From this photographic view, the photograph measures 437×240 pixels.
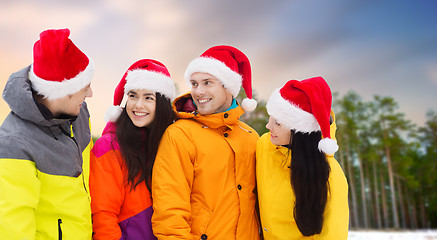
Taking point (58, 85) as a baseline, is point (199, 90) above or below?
above

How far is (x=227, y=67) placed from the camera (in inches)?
134

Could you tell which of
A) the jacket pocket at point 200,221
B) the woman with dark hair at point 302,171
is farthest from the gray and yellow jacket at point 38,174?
the woman with dark hair at point 302,171

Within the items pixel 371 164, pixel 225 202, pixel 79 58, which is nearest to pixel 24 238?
pixel 79 58

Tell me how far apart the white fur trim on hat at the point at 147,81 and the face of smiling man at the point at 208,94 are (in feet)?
0.92

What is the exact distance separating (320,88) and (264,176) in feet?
2.89

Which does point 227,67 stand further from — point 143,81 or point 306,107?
point 306,107

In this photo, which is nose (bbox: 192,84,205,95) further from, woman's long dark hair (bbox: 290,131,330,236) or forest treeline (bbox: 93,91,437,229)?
forest treeline (bbox: 93,91,437,229)

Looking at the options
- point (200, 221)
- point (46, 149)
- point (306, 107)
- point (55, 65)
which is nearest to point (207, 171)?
point (200, 221)

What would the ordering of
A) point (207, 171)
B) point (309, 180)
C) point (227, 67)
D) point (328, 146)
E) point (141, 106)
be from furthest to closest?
point (227, 67)
point (141, 106)
point (207, 171)
point (309, 180)
point (328, 146)

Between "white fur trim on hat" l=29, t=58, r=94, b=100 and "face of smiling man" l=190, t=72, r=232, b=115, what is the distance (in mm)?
1029

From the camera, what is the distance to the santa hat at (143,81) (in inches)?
125

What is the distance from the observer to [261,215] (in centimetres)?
297

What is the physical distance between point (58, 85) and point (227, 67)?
62.1 inches

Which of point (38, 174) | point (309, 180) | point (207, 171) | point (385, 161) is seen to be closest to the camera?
point (38, 174)
